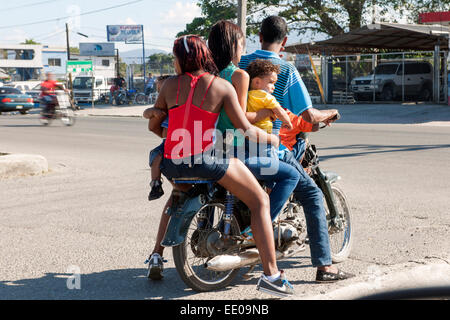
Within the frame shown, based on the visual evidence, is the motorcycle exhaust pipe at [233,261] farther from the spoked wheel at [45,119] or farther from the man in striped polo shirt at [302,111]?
the spoked wheel at [45,119]

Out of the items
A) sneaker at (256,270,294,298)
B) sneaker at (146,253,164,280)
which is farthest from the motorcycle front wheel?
sneaker at (256,270,294,298)

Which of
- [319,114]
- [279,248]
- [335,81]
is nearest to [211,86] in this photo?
[319,114]

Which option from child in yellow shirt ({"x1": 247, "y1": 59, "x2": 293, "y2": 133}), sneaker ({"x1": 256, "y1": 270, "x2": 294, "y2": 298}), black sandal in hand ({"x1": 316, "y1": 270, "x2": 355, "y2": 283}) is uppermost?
child in yellow shirt ({"x1": 247, "y1": 59, "x2": 293, "y2": 133})

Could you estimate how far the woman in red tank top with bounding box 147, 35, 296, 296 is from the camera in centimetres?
369

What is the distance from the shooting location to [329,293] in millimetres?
3783

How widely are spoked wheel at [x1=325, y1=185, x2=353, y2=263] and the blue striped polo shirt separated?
3.43 feet

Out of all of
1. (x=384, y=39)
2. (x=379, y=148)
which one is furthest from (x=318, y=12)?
(x=379, y=148)

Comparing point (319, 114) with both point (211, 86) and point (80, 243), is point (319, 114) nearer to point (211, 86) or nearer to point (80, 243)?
point (211, 86)

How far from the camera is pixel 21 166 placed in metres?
9.45

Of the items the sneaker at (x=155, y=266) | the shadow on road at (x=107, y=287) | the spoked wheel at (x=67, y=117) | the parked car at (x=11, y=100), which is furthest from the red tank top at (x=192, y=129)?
the parked car at (x=11, y=100)

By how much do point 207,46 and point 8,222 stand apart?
141 inches

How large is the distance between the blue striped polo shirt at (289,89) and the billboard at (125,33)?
53777 millimetres

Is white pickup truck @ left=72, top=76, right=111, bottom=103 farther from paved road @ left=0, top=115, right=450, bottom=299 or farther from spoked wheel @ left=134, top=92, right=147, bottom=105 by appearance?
paved road @ left=0, top=115, right=450, bottom=299

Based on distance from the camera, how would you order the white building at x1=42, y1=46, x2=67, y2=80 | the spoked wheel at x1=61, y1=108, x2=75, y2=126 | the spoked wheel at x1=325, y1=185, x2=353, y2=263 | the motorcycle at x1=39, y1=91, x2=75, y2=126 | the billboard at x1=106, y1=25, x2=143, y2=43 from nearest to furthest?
the spoked wheel at x1=325, y1=185, x2=353, y2=263 < the motorcycle at x1=39, y1=91, x2=75, y2=126 < the spoked wheel at x1=61, y1=108, x2=75, y2=126 < the billboard at x1=106, y1=25, x2=143, y2=43 < the white building at x1=42, y1=46, x2=67, y2=80
